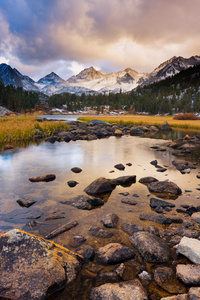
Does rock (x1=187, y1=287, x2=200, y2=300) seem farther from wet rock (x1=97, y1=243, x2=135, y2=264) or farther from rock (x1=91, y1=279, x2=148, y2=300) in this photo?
wet rock (x1=97, y1=243, x2=135, y2=264)

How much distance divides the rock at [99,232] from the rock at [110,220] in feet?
1.11

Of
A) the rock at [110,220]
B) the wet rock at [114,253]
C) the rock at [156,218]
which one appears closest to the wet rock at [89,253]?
the wet rock at [114,253]

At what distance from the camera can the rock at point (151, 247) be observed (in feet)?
15.6

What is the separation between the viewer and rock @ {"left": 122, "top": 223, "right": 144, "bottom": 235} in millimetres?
5946

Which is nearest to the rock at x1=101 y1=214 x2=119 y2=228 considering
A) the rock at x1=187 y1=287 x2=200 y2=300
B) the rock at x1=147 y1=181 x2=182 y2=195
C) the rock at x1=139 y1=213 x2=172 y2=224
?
the rock at x1=139 y1=213 x2=172 y2=224

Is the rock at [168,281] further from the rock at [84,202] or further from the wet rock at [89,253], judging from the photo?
the rock at [84,202]

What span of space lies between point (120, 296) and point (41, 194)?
6401mm

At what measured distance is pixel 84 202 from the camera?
307 inches

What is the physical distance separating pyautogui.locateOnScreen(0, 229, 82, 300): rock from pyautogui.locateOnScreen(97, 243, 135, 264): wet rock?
2.15 feet

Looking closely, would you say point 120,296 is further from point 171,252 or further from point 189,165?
point 189,165

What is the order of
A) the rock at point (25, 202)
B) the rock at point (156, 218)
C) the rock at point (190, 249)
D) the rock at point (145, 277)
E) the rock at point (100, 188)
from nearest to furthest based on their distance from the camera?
the rock at point (145, 277), the rock at point (190, 249), the rock at point (156, 218), the rock at point (25, 202), the rock at point (100, 188)

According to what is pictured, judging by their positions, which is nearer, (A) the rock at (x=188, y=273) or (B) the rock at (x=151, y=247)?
(A) the rock at (x=188, y=273)

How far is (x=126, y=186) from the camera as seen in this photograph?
1013 cm

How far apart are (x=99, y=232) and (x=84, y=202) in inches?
80.0
